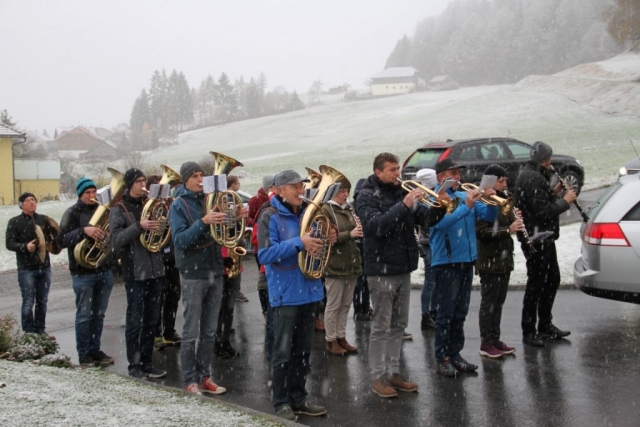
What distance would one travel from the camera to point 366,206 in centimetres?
601

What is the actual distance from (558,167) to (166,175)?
48.2ft

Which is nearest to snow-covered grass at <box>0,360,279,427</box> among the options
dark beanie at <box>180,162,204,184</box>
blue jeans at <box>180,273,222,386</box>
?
blue jeans at <box>180,273,222,386</box>

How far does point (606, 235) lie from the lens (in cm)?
733

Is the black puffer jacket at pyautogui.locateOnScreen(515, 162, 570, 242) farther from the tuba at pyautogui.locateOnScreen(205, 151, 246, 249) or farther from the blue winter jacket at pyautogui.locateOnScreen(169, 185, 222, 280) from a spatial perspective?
the blue winter jacket at pyautogui.locateOnScreen(169, 185, 222, 280)

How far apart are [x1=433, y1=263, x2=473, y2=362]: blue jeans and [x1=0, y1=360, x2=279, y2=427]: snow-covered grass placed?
2247 mm

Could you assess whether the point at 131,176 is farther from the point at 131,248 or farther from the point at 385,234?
the point at 385,234

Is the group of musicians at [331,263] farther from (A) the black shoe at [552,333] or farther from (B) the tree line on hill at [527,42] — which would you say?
(B) the tree line on hill at [527,42]

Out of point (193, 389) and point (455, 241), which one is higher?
point (455, 241)

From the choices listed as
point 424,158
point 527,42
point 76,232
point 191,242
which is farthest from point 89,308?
point 527,42

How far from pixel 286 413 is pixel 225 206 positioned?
1791mm

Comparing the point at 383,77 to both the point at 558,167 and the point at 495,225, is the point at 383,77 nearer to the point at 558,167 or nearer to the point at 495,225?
the point at 558,167

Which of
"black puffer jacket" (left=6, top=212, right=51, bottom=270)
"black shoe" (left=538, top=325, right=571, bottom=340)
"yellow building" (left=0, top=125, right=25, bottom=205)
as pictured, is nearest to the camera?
"black shoe" (left=538, top=325, right=571, bottom=340)

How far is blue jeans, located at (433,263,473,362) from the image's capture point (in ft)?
21.5

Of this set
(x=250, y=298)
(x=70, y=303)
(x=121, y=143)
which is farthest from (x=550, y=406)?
(x=121, y=143)
